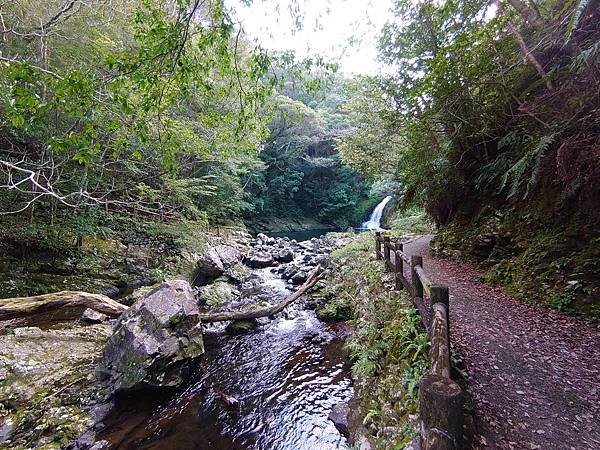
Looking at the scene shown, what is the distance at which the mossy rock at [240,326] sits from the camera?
6.79 meters

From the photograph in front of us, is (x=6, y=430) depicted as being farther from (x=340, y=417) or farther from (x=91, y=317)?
(x=340, y=417)

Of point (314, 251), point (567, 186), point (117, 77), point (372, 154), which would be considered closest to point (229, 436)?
point (117, 77)

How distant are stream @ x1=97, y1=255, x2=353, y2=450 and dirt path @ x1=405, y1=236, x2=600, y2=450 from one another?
1907 mm

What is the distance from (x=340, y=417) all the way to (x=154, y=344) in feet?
9.98

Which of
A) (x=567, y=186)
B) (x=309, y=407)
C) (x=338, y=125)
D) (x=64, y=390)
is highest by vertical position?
(x=338, y=125)

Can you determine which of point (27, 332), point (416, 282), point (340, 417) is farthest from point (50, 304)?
point (416, 282)

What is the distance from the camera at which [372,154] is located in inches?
509

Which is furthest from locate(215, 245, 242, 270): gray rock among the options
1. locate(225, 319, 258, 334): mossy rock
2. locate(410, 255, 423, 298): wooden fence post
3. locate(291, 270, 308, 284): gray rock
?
locate(410, 255, 423, 298): wooden fence post

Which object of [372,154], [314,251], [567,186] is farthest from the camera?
[314,251]

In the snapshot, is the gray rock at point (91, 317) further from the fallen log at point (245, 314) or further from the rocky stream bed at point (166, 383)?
the fallen log at point (245, 314)

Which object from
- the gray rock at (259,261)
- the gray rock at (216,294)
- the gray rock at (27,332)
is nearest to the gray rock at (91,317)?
the gray rock at (27,332)

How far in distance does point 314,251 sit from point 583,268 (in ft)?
44.8

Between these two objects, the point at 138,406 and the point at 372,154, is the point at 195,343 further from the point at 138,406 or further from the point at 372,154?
the point at 372,154

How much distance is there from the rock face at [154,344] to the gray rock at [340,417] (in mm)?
2526
